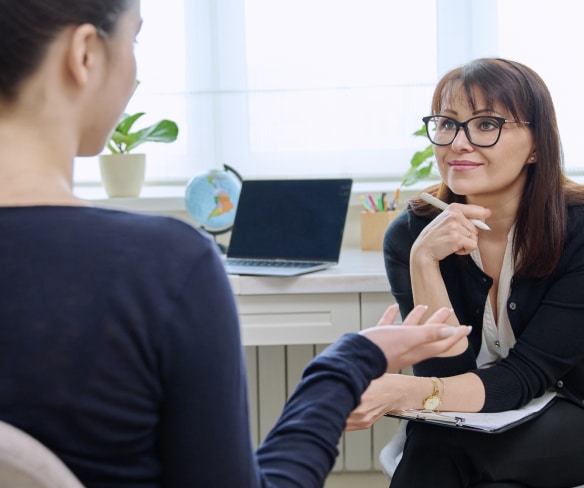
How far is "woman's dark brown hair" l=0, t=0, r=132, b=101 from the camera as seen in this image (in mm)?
608

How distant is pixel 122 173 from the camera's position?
2309 mm

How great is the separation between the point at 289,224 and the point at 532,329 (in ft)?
2.44

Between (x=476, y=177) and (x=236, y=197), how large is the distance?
0.80 m

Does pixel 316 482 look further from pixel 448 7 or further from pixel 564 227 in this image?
pixel 448 7

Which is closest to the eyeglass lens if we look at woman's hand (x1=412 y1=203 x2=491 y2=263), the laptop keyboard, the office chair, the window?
woman's hand (x1=412 y1=203 x2=491 y2=263)

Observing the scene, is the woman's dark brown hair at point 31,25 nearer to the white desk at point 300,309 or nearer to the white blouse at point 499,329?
the white blouse at point 499,329

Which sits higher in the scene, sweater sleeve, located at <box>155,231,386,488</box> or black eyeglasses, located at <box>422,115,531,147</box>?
black eyeglasses, located at <box>422,115,531,147</box>

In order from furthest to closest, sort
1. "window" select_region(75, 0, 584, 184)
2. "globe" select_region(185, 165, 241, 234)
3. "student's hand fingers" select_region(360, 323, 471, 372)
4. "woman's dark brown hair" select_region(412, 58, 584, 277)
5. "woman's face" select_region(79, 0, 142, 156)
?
"window" select_region(75, 0, 584, 184) → "globe" select_region(185, 165, 241, 234) → "woman's dark brown hair" select_region(412, 58, 584, 277) → "student's hand fingers" select_region(360, 323, 471, 372) → "woman's face" select_region(79, 0, 142, 156)

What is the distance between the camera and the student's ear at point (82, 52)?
63 cm

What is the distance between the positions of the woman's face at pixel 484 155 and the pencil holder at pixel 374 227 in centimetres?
63

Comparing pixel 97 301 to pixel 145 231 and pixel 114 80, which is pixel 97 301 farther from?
pixel 114 80

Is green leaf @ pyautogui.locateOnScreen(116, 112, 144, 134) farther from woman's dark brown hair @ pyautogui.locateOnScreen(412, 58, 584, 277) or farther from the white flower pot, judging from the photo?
woman's dark brown hair @ pyautogui.locateOnScreen(412, 58, 584, 277)

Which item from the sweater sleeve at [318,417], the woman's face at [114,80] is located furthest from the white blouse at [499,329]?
the woman's face at [114,80]

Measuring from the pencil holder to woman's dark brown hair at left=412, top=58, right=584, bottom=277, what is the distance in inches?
25.5
